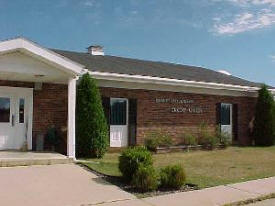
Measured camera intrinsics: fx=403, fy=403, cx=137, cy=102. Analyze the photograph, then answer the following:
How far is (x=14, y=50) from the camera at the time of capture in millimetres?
11445

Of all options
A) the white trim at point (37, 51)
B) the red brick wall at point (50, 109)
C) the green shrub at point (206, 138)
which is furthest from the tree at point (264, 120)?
the white trim at point (37, 51)

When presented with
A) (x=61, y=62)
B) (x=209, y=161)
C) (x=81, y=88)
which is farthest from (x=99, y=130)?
(x=209, y=161)

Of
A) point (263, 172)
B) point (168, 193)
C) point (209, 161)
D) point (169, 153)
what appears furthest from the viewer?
point (169, 153)

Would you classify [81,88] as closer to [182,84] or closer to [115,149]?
[115,149]

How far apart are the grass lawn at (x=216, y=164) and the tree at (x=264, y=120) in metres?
2.27

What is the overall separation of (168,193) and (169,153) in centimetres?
698

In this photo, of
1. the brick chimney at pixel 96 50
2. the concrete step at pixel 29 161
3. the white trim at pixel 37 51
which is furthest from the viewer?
the brick chimney at pixel 96 50

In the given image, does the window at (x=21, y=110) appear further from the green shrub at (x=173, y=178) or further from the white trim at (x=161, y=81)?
the green shrub at (x=173, y=178)

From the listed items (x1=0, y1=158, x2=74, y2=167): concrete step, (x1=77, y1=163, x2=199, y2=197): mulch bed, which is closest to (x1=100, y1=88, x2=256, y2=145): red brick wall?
(x1=0, y1=158, x2=74, y2=167): concrete step

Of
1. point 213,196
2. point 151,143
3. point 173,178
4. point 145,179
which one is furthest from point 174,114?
point 213,196

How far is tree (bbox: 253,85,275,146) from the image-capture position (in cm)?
1911

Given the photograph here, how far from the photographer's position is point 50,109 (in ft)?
46.4

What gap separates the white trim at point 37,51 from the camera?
36.9ft

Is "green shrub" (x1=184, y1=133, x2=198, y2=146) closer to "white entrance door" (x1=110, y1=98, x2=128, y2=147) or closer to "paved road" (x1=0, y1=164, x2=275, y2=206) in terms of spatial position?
"white entrance door" (x1=110, y1=98, x2=128, y2=147)
